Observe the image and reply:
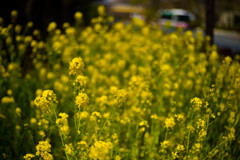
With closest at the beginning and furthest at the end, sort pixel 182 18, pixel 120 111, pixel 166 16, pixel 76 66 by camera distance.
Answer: pixel 76 66
pixel 120 111
pixel 182 18
pixel 166 16

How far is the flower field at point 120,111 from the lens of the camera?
2.10 m

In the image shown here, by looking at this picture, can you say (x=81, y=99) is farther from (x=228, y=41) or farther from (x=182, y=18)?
(x=182, y=18)

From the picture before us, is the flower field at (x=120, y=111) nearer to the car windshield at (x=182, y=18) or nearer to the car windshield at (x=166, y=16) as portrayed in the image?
the car windshield at (x=182, y=18)

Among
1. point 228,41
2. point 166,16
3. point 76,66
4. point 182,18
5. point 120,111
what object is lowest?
point 228,41

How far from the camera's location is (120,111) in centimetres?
278

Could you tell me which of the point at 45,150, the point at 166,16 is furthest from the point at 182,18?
the point at 45,150

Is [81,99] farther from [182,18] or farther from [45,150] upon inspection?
[182,18]

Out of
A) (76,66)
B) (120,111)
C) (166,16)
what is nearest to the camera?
(76,66)

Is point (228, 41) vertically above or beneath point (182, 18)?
beneath

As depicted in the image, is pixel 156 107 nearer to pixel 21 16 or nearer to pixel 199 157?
pixel 199 157

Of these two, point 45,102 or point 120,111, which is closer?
point 45,102

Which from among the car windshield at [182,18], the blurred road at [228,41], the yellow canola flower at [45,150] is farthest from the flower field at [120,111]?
the car windshield at [182,18]

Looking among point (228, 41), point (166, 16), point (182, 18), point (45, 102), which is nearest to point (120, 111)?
point (45, 102)

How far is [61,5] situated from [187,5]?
31.3 meters
